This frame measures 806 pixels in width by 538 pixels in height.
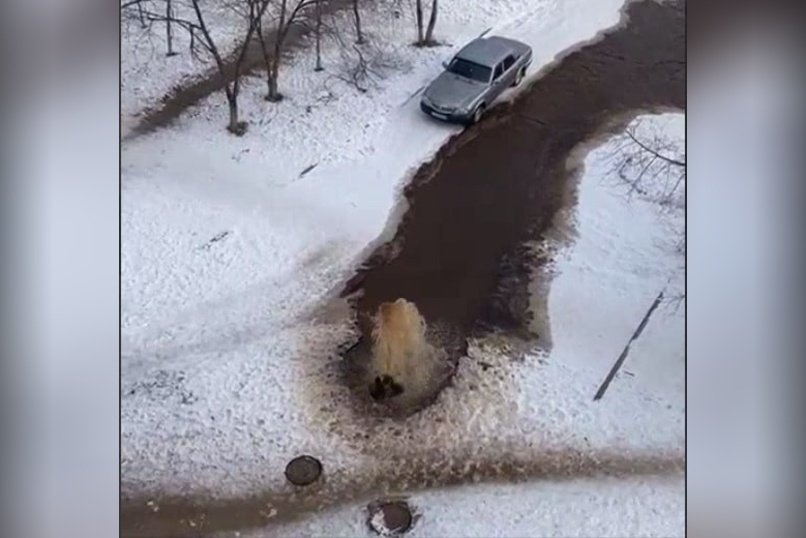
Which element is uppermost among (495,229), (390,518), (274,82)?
(274,82)

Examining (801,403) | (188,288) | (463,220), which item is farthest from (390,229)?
(801,403)

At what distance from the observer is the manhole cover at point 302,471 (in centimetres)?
88

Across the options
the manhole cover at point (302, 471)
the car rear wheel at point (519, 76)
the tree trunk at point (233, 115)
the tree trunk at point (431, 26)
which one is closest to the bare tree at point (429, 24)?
the tree trunk at point (431, 26)

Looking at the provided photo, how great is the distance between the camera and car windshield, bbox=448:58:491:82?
3.02 ft

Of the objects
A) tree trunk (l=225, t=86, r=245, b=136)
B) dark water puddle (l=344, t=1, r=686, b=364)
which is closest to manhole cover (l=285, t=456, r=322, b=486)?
dark water puddle (l=344, t=1, r=686, b=364)

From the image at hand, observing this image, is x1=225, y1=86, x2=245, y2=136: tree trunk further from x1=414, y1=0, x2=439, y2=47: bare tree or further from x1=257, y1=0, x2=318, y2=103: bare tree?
x1=414, y1=0, x2=439, y2=47: bare tree

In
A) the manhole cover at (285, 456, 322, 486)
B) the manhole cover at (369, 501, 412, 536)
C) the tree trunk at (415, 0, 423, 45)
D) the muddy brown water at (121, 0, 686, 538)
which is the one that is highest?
the tree trunk at (415, 0, 423, 45)

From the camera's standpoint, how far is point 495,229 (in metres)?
0.91

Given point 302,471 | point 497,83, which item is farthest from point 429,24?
point 302,471

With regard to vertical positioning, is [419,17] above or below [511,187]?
above

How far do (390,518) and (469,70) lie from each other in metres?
0.54

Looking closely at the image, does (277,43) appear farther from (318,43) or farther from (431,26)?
(431,26)

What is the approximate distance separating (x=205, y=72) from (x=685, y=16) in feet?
1.91

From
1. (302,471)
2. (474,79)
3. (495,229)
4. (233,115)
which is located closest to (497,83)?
(474,79)
